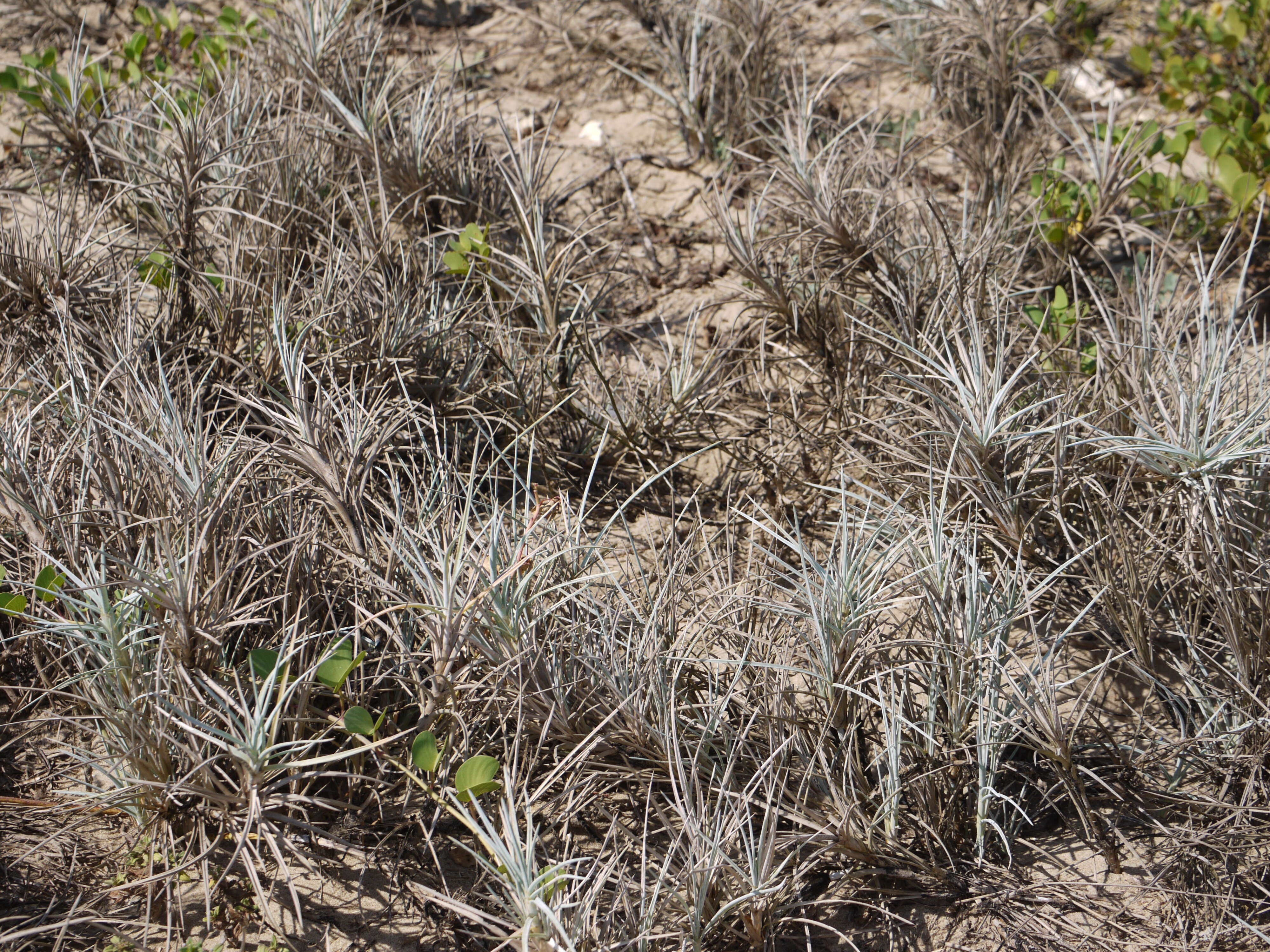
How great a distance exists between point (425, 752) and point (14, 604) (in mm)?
695

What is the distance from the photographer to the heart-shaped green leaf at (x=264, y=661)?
1523 mm

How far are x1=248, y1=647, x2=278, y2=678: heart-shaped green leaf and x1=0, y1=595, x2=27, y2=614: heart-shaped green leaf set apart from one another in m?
0.37

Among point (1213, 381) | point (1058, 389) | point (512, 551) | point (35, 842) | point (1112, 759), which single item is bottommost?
point (35, 842)

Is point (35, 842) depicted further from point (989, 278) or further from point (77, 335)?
point (989, 278)

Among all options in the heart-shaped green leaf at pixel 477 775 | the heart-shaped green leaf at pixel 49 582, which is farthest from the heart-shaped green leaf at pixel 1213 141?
the heart-shaped green leaf at pixel 49 582

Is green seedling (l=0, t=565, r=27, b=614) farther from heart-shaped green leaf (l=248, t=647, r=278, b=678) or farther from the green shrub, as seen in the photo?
the green shrub

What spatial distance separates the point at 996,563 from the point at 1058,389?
56 centimetres

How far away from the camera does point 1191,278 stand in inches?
97.8

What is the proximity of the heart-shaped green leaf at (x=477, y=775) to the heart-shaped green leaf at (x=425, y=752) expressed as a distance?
0.16ft

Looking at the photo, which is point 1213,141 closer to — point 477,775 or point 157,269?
point 477,775

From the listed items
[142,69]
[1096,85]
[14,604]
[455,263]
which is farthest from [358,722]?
[1096,85]

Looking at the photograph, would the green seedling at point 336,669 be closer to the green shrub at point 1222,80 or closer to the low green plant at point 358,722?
the low green plant at point 358,722

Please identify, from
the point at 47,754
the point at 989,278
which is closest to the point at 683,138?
the point at 989,278

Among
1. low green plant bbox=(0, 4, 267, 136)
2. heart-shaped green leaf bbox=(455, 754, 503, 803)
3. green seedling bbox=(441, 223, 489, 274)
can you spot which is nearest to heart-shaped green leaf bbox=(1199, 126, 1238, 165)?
green seedling bbox=(441, 223, 489, 274)
